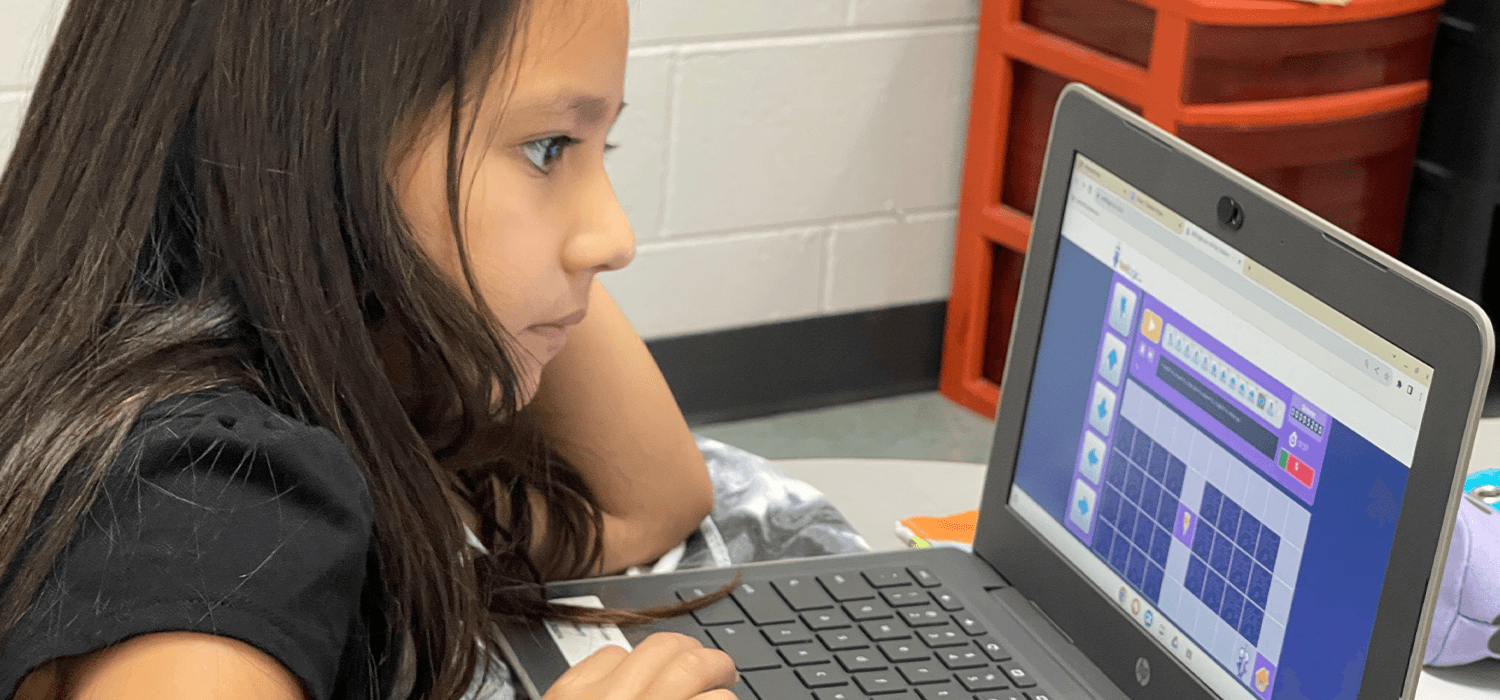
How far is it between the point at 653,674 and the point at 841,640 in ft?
0.42

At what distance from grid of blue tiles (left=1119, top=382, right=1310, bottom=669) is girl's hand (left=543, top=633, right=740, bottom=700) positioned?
0.22m

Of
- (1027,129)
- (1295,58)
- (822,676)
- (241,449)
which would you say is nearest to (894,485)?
(822,676)

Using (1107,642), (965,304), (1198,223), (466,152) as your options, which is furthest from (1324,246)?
(965,304)

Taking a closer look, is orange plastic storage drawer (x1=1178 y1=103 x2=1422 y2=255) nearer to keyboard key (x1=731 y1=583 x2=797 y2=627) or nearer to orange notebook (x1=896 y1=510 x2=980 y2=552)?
orange notebook (x1=896 y1=510 x2=980 y2=552)

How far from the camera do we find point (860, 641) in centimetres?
83

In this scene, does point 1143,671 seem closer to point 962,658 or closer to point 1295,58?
point 962,658

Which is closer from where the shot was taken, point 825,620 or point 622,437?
point 825,620

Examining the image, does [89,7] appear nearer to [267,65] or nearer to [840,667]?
[267,65]

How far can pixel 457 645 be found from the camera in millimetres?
782

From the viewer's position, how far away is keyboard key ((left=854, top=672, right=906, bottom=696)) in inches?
31.1

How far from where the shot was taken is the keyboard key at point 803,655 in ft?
2.67

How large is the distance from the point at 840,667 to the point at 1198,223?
0.27m

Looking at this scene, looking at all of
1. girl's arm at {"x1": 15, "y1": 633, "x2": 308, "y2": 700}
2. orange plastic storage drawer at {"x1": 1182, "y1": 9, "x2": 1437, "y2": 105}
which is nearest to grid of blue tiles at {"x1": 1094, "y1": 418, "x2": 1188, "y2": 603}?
girl's arm at {"x1": 15, "y1": 633, "x2": 308, "y2": 700}

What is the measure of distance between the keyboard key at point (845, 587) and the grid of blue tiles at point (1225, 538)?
6.5 inches
